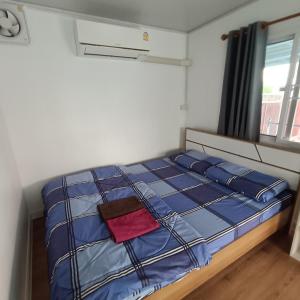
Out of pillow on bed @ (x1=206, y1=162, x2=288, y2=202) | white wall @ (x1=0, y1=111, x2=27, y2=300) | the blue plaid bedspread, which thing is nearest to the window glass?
pillow on bed @ (x1=206, y1=162, x2=288, y2=202)

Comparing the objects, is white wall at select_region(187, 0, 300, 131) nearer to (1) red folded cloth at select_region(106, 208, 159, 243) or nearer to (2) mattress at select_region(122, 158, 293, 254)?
(2) mattress at select_region(122, 158, 293, 254)

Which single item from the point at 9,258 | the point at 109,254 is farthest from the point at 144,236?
the point at 9,258

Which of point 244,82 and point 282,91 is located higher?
point 244,82

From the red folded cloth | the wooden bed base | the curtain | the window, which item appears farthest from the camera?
the curtain

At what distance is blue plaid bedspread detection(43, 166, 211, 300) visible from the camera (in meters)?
1.03

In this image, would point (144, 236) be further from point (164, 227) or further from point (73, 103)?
point (73, 103)

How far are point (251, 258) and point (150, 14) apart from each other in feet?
9.55

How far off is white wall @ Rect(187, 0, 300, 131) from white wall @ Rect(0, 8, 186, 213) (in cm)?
23

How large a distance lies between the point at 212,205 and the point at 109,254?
1.04 meters

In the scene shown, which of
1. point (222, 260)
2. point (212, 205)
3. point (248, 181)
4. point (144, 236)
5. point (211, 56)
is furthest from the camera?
point (211, 56)

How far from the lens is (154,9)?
2197mm

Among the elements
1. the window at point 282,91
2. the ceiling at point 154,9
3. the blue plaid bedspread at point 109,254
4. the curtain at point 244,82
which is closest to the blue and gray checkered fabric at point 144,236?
the blue plaid bedspread at point 109,254

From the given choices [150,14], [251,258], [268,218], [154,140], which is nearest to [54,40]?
[150,14]

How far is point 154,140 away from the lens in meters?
3.15
